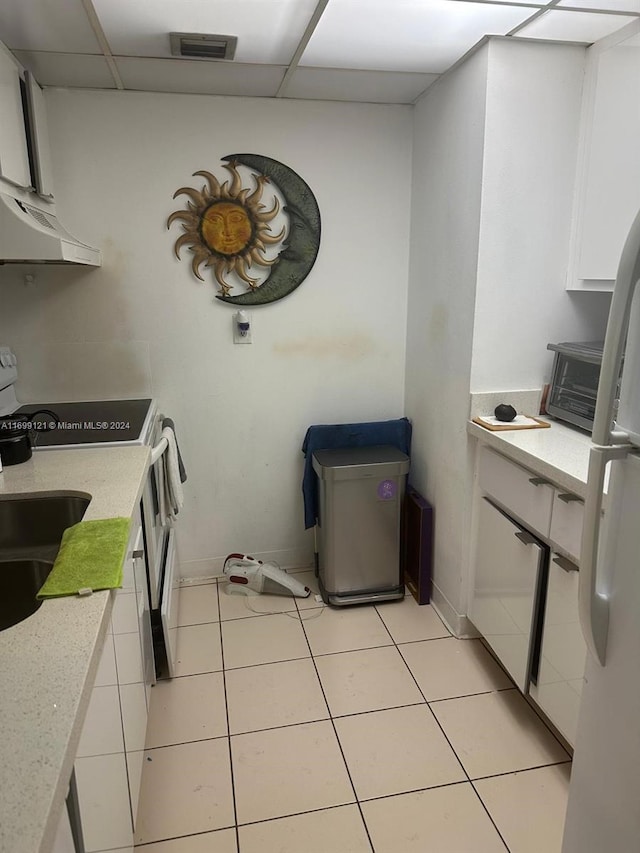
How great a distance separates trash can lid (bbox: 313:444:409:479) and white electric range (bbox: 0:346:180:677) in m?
0.68

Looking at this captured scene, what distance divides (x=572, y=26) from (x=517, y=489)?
4.76 feet

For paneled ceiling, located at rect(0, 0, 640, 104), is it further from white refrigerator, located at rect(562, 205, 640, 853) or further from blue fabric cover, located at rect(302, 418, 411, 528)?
blue fabric cover, located at rect(302, 418, 411, 528)

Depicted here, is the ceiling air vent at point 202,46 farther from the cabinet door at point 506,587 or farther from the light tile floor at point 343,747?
the light tile floor at point 343,747

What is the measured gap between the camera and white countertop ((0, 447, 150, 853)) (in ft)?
2.18

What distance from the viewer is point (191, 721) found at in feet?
6.46

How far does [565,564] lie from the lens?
167cm

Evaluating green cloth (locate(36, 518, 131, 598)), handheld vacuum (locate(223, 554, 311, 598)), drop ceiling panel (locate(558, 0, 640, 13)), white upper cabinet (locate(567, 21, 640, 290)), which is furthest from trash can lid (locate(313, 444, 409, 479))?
drop ceiling panel (locate(558, 0, 640, 13))

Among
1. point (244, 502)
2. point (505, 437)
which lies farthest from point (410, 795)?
point (244, 502)

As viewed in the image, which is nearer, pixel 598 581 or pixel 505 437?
pixel 598 581

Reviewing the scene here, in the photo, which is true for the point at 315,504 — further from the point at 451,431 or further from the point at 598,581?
the point at 598,581

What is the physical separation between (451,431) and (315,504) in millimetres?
774

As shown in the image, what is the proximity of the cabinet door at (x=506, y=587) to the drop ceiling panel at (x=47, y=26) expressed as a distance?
2042 mm

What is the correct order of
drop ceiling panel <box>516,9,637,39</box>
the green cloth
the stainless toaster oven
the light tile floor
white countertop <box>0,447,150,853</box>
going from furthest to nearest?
the stainless toaster oven
drop ceiling panel <box>516,9,637,39</box>
the light tile floor
the green cloth
white countertop <box>0,447,150,853</box>

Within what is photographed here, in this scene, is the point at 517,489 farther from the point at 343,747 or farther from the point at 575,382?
the point at 343,747
